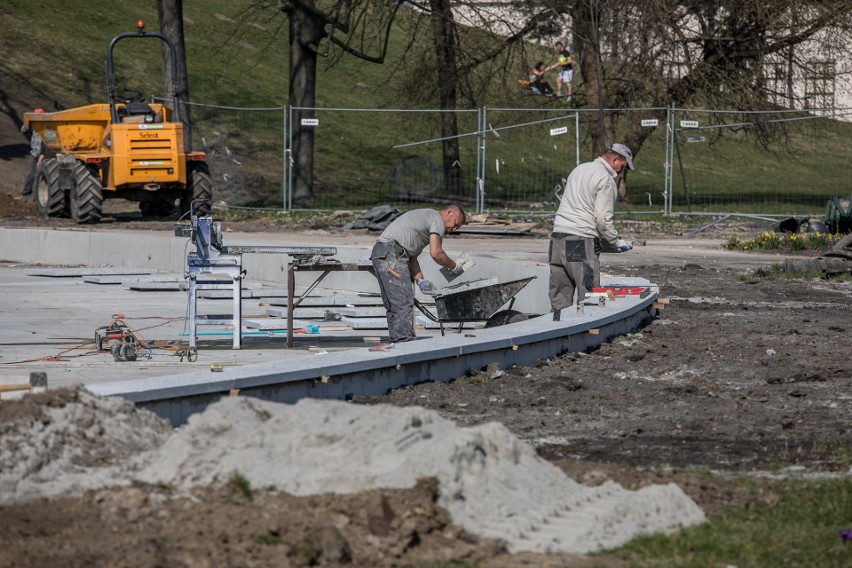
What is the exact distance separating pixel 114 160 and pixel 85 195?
94cm

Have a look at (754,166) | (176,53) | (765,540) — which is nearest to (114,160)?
(176,53)

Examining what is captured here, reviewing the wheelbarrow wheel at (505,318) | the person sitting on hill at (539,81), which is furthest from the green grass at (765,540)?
the person sitting on hill at (539,81)

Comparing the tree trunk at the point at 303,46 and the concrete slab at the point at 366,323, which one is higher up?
the tree trunk at the point at 303,46

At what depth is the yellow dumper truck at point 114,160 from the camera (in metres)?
22.3

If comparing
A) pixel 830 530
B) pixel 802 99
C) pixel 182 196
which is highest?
pixel 802 99

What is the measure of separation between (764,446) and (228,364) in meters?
4.37

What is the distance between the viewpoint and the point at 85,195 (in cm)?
2269

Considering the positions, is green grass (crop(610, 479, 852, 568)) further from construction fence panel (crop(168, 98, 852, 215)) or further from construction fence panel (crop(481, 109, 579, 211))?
construction fence panel (crop(481, 109, 579, 211))

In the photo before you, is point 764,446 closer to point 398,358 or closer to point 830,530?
point 830,530

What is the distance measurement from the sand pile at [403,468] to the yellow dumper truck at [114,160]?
1653 cm

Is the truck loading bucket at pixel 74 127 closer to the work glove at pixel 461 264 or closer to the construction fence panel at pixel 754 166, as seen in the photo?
the construction fence panel at pixel 754 166

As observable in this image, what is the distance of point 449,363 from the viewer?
8242mm

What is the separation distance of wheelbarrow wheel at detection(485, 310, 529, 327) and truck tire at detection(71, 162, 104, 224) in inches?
507

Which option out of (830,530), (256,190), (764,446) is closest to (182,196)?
(256,190)
